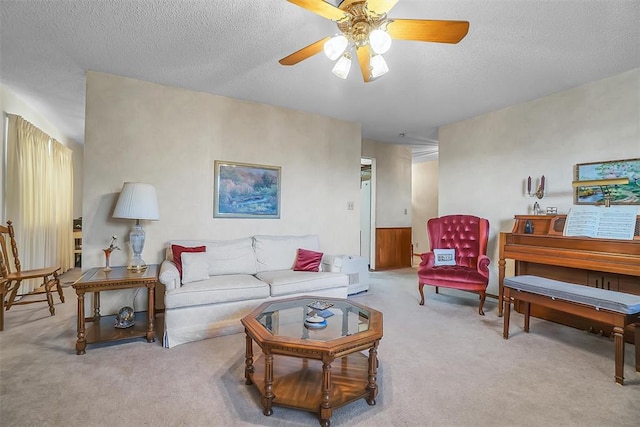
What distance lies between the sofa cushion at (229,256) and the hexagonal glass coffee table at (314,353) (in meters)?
1.18

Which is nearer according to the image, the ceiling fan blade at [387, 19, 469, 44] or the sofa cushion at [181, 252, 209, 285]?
the ceiling fan blade at [387, 19, 469, 44]

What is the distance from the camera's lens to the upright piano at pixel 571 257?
250 centimetres

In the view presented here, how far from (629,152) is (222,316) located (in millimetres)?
4245

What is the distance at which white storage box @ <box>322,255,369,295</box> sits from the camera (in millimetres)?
3761

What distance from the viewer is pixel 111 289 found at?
2465mm

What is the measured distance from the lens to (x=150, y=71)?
120 inches

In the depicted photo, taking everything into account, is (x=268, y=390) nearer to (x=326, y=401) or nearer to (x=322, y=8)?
(x=326, y=401)

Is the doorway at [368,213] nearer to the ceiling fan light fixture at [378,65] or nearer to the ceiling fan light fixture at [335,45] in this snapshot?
the ceiling fan light fixture at [378,65]

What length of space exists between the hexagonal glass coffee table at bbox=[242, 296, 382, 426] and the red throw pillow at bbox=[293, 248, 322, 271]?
4.08 feet

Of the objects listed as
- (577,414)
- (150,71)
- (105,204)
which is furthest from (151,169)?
(577,414)

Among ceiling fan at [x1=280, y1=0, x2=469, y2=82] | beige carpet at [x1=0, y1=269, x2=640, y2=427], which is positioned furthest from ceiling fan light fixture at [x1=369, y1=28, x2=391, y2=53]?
beige carpet at [x1=0, y1=269, x2=640, y2=427]

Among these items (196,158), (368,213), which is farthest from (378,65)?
(368,213)

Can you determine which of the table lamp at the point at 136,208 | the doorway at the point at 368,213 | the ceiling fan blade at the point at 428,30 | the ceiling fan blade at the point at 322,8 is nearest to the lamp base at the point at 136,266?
the table lamp at the point at 136,208

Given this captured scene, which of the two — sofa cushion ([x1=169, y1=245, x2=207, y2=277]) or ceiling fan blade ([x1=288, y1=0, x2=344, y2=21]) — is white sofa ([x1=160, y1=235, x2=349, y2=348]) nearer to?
sofa cushion ([x1=169, y1=245, x2=207, y2=277])
